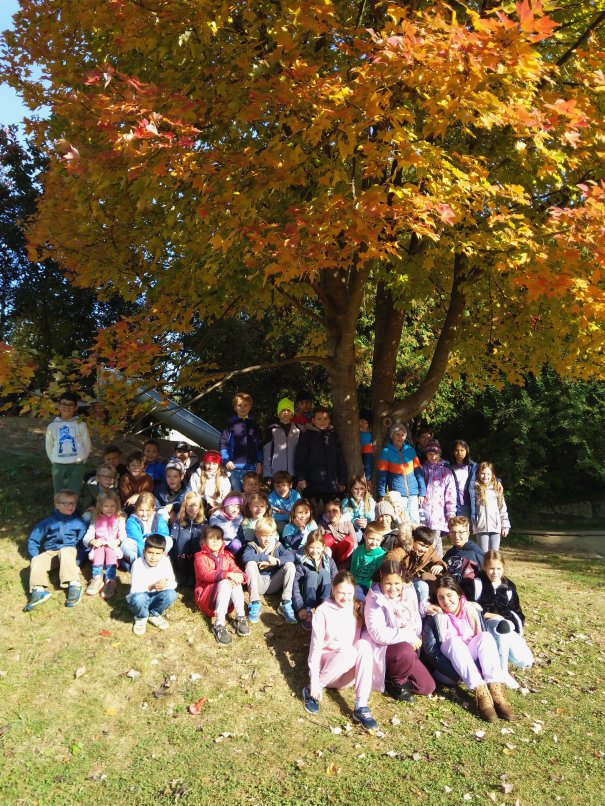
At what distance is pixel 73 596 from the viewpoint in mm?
6016

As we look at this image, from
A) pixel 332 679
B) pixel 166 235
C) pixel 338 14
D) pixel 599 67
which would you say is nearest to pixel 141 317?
pixel 166 235

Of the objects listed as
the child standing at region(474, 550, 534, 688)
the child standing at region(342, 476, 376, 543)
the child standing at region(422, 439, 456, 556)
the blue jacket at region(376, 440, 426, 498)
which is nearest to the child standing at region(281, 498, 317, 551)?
the child standing at region(342, 476, 376, 543)

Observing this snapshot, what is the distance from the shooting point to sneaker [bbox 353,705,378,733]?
4.82 meters

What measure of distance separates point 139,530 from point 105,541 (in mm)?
341

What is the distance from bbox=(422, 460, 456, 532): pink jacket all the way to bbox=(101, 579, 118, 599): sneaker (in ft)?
12.3

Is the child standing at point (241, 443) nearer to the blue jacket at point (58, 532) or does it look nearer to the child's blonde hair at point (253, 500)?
the child's blonde hair at point (253, 500)

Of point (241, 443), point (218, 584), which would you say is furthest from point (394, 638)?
point (241, 443)

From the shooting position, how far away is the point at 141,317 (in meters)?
7.34

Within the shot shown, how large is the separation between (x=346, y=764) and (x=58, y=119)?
7.21m

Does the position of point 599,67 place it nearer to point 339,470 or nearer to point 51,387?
point 339,470

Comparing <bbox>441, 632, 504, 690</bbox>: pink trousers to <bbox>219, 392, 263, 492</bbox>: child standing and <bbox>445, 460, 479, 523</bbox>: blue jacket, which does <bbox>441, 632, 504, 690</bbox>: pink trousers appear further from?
<bbox>219, 392, 263, 492</bbox>: child standing

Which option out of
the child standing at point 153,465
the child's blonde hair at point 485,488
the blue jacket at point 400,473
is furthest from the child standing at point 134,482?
the child's blonde hair at point 485,488

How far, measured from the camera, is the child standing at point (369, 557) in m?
6.24

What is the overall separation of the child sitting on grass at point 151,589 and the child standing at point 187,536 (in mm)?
514
